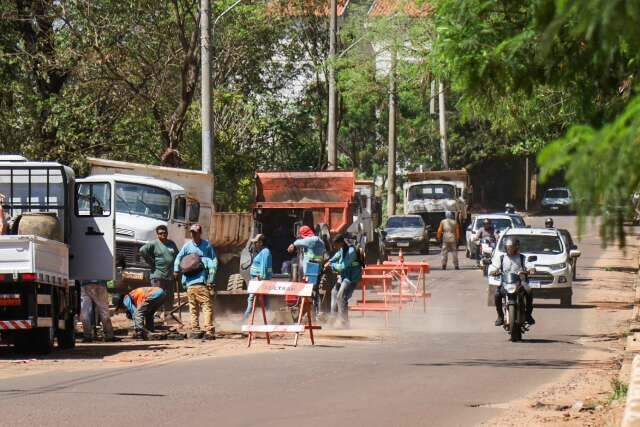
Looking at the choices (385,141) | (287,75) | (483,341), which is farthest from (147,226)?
(385,141)

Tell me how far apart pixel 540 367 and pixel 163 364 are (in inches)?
188

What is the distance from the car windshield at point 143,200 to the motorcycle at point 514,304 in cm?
877

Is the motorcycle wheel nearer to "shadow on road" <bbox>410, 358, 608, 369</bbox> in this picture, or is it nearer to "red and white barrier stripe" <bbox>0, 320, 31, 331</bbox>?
"shadow on road" <bbox>410, 358, 608, 369</bbox>

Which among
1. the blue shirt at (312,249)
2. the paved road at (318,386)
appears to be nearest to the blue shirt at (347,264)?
the blue shirt at (312,249)

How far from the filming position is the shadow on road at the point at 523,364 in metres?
17.8

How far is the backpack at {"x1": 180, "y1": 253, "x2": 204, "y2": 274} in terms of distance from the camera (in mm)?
21828

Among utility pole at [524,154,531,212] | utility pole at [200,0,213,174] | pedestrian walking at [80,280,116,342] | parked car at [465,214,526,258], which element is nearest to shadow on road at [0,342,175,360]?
pedestrian walking at [80,280,116,342]

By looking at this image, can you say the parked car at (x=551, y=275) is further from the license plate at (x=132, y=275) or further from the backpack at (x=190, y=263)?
the backpack at (x=190, y=263)

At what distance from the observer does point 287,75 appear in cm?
5169

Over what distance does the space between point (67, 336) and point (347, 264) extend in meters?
6.64

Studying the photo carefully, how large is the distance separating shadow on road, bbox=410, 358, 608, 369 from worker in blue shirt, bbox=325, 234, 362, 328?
6877mm

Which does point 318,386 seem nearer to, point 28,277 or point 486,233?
point 28,277

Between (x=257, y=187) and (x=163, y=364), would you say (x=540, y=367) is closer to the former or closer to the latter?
(x=163, y=364)

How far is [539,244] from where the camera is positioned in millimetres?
31938
